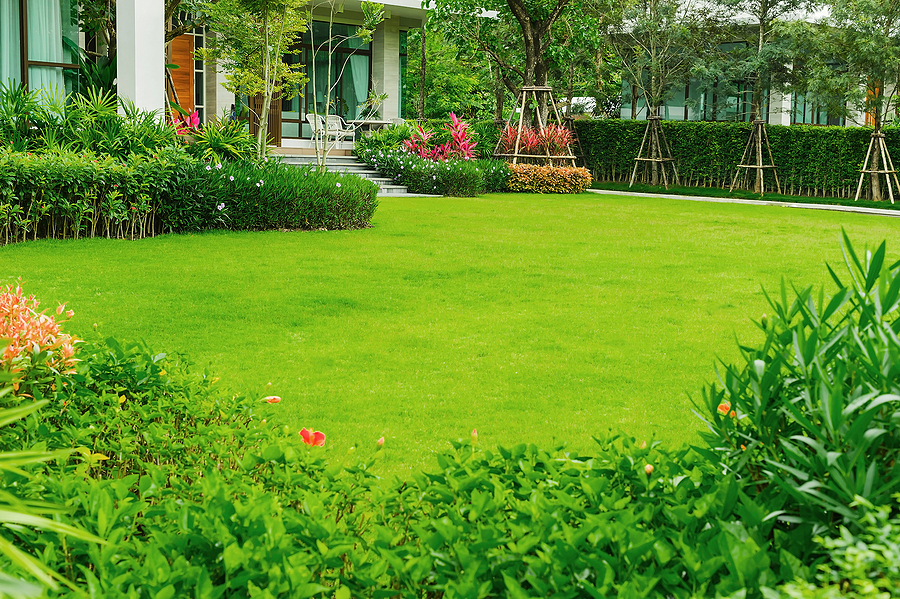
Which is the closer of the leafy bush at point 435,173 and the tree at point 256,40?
the tree at point 256,40

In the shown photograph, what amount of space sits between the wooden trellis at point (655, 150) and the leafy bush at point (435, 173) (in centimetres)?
557

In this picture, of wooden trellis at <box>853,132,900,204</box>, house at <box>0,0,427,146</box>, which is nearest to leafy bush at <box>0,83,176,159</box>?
house at <box>0,0,427,146</box>

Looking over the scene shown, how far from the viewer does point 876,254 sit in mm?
2336

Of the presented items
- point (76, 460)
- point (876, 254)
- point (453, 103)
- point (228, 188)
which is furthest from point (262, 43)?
point (453, 103)

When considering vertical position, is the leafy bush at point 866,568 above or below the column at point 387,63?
below

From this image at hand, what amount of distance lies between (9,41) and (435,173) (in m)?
7.90

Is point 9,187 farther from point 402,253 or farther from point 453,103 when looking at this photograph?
point 453,103

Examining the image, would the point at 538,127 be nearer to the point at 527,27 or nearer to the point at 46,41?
Result: the point at 527,27

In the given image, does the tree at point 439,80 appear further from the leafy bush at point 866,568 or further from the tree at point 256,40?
the leafy bush at point 866,568

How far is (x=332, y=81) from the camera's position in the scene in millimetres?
26797

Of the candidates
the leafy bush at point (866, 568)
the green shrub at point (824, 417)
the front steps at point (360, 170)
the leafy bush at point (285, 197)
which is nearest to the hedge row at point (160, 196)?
the leafy bush at point (285, 197)

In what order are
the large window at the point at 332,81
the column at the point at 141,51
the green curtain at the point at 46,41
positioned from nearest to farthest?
the column at the point at 141,51
the green curtain at the point at 46,41
the large window at the point at 332,81

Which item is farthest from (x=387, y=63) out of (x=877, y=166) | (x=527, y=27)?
(x=877, y=166)

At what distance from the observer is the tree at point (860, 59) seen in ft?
61.7
